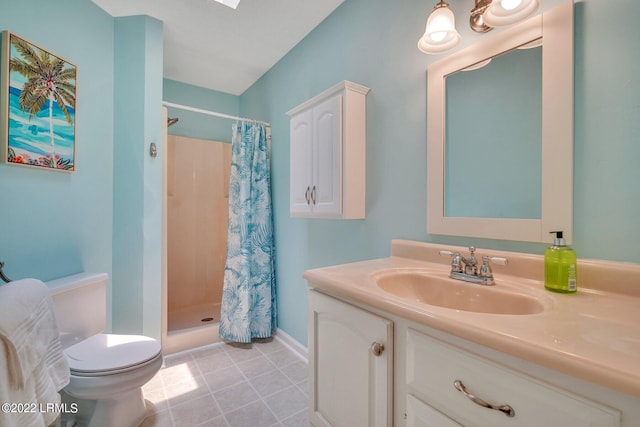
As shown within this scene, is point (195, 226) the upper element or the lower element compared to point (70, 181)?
lower

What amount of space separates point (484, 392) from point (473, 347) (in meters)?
0.09

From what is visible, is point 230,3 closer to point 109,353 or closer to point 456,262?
point 456,262

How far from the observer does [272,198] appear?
2.60m

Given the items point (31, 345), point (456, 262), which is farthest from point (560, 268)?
point (31, 345)

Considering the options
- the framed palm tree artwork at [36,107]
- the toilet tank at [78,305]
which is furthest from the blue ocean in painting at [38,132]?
the toilet tank at [78,305]

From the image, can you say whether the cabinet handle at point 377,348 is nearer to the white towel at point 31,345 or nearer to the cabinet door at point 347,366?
the cabinet door at point 347,366

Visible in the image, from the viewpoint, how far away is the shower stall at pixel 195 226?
2.86 metres

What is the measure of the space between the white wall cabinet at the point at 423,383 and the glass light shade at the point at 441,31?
1.11 m

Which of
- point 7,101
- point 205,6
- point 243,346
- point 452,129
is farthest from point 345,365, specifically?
point 205,6

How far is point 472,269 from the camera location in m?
1.01

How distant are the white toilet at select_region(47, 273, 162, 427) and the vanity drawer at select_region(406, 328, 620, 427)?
4.37 feet

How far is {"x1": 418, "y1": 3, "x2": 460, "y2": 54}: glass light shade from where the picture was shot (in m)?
1.10

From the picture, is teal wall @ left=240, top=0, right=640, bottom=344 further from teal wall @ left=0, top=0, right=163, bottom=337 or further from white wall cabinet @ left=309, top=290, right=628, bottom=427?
teal wall @ left=0, top=0, right=163, bottom=337

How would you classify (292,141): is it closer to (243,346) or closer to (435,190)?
(435,190)
